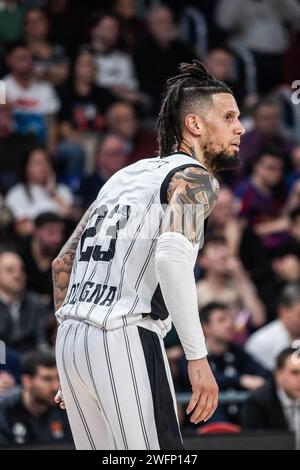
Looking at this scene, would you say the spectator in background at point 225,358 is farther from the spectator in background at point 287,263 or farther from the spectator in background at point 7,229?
the spectator in background at point 7,229

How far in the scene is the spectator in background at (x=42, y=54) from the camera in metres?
12.2

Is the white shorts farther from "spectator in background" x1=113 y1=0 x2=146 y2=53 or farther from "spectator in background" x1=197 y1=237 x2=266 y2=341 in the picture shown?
"spectator in background" x1=113 y1=0 x2=146 y2=53

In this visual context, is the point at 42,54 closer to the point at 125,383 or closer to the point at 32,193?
the point at 32,193

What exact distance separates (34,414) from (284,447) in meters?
1.78

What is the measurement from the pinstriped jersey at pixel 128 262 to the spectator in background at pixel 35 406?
9.80 ft

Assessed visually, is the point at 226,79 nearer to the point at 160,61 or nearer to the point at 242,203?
the point at 160,61

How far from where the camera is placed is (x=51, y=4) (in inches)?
522

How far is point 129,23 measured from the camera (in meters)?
13.5

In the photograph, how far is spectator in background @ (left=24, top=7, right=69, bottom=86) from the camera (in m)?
12.2

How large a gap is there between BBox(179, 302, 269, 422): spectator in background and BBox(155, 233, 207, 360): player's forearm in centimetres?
426

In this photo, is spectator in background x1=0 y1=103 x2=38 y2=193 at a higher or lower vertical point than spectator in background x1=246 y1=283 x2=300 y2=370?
higher

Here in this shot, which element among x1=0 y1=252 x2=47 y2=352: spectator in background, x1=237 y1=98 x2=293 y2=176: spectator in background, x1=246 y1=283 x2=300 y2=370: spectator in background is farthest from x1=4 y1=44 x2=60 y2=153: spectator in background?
x1=246 y1=283 x2=300 y2=370: spectator in background

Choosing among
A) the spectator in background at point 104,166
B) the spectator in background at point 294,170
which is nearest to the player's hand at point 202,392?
the spectator in background at point 104,166

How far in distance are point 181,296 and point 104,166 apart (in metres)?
6.95
